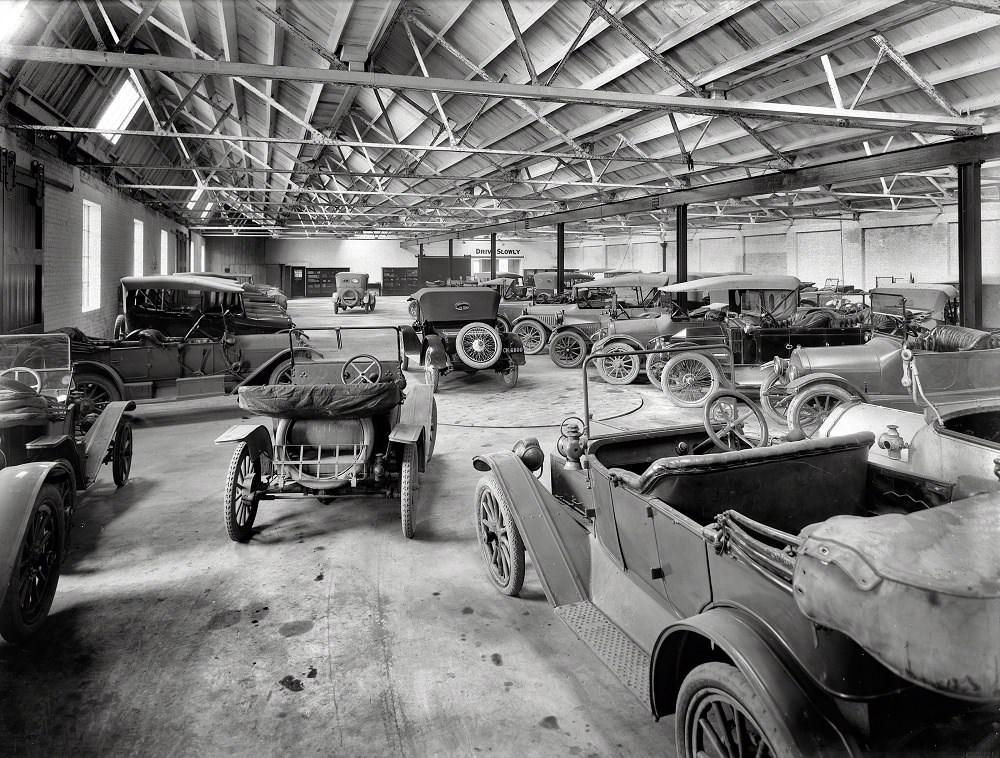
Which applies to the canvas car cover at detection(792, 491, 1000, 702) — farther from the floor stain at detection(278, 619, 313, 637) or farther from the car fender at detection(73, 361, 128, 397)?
the car fender at detection(73, 361, 128, 397)

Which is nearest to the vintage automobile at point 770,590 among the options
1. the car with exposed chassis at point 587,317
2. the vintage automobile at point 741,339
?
the vintage automobile at point 741,339

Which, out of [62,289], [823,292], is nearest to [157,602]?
[62,289]

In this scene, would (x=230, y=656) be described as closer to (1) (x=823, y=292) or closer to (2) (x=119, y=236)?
(2) (x=119, y=236)

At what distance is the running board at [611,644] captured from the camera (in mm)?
2529

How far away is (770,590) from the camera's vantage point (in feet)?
6.26

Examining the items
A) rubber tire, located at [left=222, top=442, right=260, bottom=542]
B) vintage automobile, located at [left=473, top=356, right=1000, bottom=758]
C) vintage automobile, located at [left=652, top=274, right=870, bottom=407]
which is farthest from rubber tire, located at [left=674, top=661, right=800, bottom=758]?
vintage automobile, located at [left=652, top=274, right=870, bottom=407]

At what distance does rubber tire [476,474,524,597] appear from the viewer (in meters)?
3.57

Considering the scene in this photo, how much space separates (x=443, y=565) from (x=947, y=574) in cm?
309

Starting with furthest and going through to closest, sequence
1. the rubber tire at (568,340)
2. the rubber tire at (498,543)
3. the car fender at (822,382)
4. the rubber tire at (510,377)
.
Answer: the rubber tire at (568,340) → the rubber tire at (510,377) → the car fender at (822,382) → the rubber tire at (498,543)

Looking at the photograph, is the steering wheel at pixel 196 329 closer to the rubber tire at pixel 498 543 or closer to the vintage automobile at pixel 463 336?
the vintage automobile at pixel 463 336

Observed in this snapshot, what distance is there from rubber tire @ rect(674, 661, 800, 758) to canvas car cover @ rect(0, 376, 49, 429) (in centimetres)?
417

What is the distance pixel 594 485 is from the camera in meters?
3.16

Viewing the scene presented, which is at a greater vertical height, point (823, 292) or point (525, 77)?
point (525, 77)

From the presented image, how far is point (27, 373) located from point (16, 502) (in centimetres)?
188
